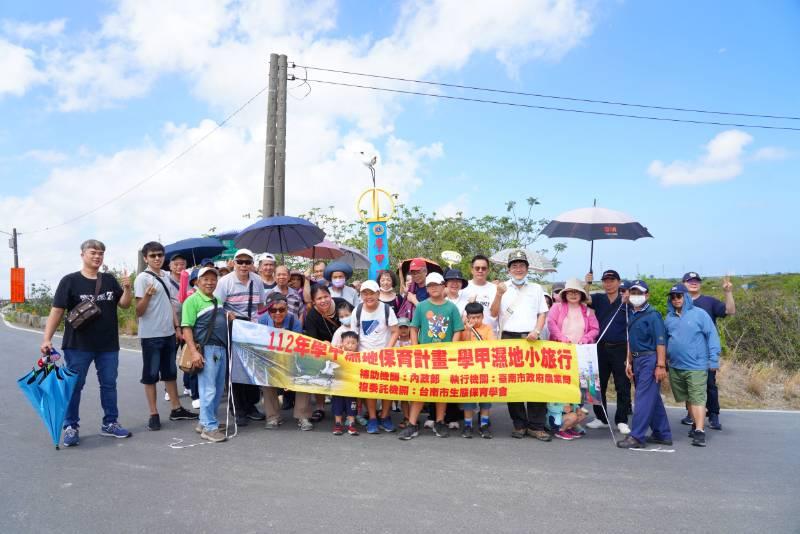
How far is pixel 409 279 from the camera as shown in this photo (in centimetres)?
718

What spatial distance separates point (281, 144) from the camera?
10703 millimetres

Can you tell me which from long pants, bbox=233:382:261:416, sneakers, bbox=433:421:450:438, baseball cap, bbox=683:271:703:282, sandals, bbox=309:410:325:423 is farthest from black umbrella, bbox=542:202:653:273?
long pants, bbox=233:382:261:416

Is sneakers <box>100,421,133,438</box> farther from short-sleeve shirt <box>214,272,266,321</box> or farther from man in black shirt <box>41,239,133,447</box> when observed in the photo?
short-sleeve shirt <box>214,272,266,321</box>

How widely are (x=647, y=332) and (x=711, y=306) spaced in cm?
165

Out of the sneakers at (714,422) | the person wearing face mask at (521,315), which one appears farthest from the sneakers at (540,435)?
the sneakers at (714,422)

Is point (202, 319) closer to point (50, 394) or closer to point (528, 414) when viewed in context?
point (50, 394)

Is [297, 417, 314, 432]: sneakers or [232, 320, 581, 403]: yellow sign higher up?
[232, 320, 581, 403]: yellow sign

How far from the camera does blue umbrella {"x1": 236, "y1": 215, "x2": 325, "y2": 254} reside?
7.84m

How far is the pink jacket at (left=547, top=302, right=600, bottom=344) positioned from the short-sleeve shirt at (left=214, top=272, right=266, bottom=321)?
344 cm

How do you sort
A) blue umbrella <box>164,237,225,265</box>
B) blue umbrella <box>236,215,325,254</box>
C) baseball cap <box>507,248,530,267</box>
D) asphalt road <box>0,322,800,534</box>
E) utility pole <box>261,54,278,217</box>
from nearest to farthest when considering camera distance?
asphalt road <box>0,322,800,534</box>, baseball cap <box>507,248,530,267</box>, blue umbrella <box>236,215,325,254</box>, blue umbrella <box>164,237,225,265</box>, utility pole <box>261,54,278,217</box>

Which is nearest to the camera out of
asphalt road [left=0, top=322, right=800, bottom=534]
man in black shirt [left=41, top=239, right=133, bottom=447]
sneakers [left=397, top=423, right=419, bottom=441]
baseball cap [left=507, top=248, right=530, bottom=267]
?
asphalt road [left=0, top=322, right=800, bottom=534]

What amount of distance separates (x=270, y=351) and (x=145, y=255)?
6.01 feet

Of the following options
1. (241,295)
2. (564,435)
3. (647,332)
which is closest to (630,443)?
(564,435)

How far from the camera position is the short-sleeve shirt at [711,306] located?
6.66 m
